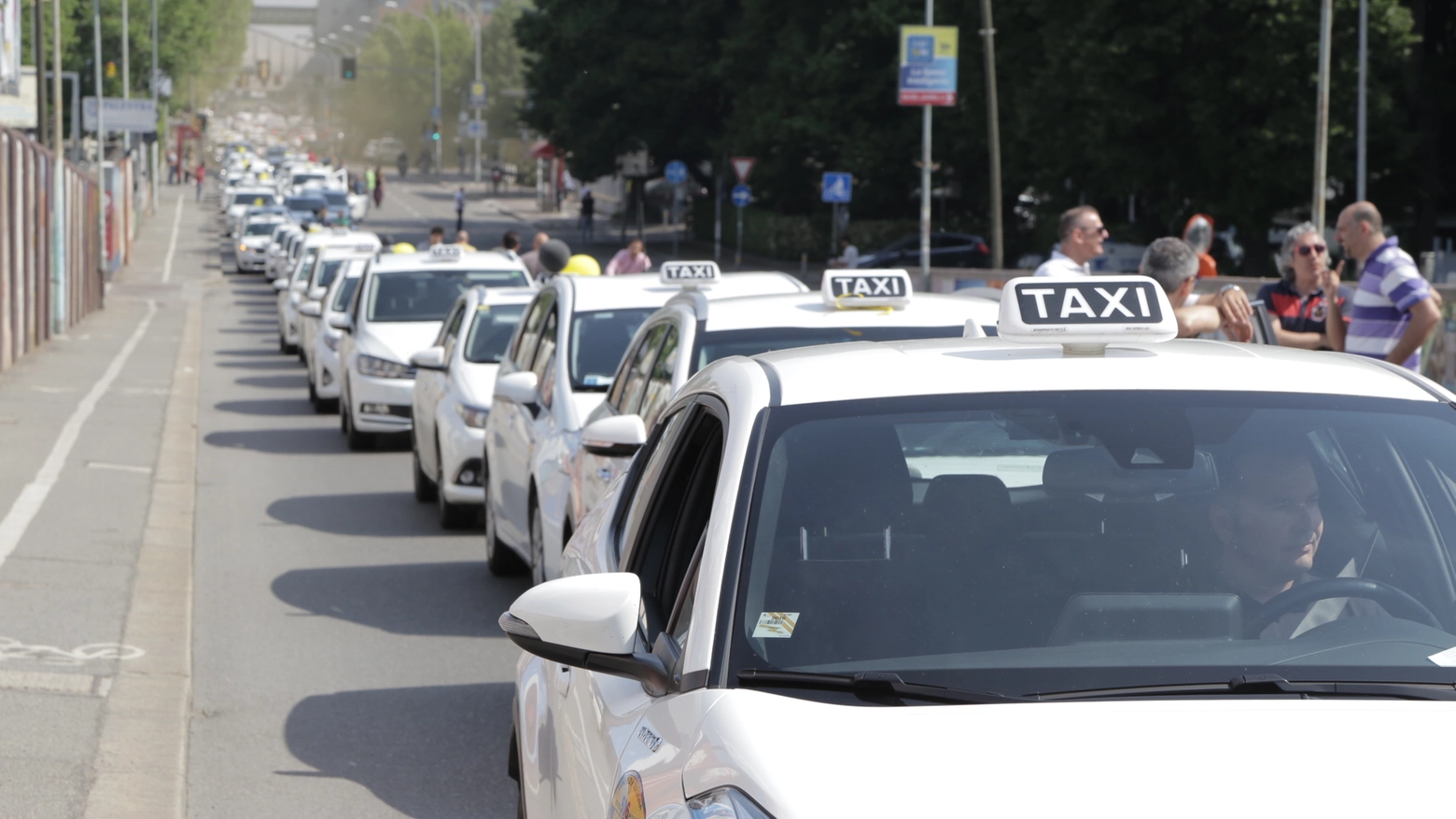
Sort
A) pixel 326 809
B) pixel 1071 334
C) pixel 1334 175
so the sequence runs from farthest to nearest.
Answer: pixel 1334 175, pixel 326 809, pixel 1071 334

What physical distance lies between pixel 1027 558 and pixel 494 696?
4.48 m

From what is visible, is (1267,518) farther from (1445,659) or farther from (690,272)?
(690,272)

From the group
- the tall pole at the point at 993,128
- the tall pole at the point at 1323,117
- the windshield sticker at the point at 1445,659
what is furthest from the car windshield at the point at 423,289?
the tall pole at the point at 993,128

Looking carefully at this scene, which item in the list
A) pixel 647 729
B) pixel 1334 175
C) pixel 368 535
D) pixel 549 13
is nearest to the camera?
pixel 647 729

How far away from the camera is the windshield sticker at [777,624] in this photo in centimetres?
308

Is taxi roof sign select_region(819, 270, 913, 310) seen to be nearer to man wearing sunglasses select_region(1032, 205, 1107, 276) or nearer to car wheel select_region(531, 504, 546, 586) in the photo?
car wheel select_region(531, 504, 546, 586)

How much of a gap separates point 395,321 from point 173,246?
52.1m

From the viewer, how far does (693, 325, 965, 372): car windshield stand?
7.39 m

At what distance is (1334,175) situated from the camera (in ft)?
131

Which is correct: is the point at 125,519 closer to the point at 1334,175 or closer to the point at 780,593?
the point at 780,593

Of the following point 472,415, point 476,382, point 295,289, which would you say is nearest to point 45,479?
point 476,382

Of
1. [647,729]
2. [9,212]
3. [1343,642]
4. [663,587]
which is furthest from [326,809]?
[9,212]

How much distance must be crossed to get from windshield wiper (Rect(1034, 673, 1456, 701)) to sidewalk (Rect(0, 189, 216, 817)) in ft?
12.3

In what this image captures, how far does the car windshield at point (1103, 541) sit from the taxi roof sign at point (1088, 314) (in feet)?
0.61
